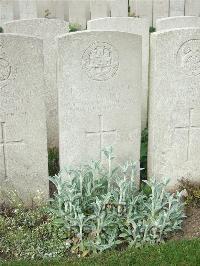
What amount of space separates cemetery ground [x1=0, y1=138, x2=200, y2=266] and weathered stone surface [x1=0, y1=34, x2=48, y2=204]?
0.82 ft

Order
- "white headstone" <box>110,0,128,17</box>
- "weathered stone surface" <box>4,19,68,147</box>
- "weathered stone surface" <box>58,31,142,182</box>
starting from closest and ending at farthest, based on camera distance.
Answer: "weathered stone surface" <box>58,31,142,182</box> → "weathered stone surface" <box>4,19,68,147</box> → "white headstone" <box>110,0,128,17</box>

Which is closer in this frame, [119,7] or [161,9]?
[119,7]

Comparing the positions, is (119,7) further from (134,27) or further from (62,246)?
(62,246)

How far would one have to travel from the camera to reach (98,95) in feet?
15.7

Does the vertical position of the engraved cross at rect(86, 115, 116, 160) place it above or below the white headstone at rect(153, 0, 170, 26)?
below

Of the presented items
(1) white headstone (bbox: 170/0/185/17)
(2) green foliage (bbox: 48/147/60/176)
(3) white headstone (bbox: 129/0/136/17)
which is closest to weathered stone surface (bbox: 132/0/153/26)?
(3) white headstone (bbox: 129/0/136/17)

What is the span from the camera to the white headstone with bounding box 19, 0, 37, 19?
31.8 feet

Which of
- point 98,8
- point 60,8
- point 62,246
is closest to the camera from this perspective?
point 62,246

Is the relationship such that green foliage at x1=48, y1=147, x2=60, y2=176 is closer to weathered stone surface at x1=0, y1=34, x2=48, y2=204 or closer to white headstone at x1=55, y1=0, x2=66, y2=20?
weathered stone surface at x1=0, y1=34, x2=48, y2=204

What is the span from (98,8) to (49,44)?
4.92m

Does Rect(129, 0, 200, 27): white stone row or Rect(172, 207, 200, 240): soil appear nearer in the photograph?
Rect(172, 207, 200, 240): soil

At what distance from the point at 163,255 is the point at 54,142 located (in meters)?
2.49

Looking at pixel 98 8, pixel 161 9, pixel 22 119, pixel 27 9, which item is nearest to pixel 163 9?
pixel 161 9

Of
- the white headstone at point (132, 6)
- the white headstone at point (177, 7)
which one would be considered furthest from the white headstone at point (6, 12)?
the white headstone at point (177, 7)
